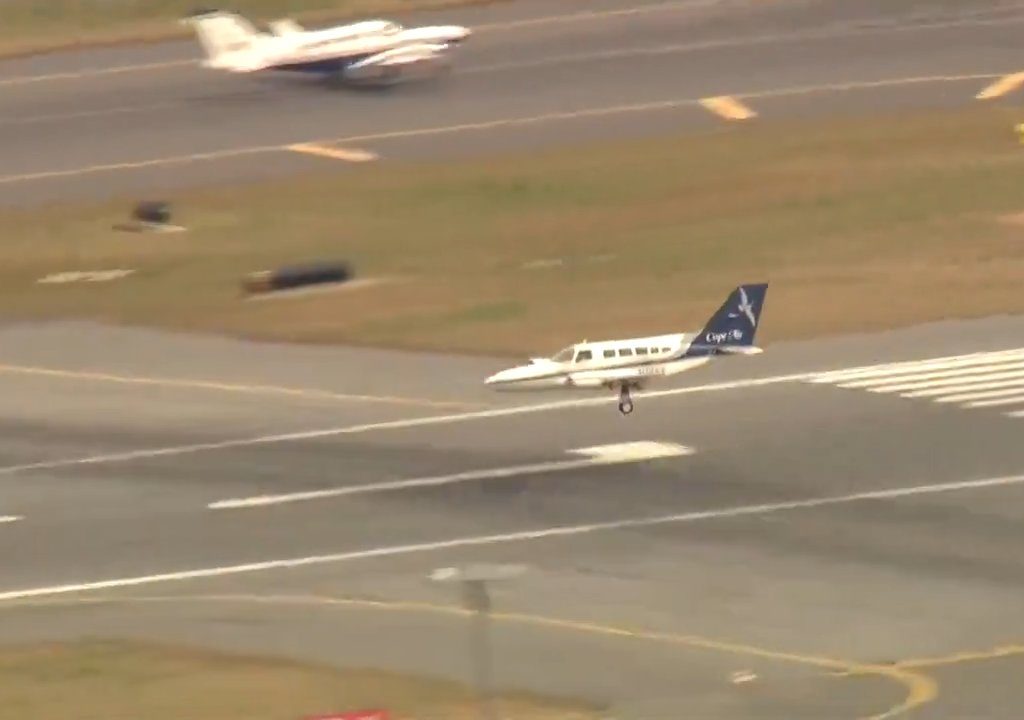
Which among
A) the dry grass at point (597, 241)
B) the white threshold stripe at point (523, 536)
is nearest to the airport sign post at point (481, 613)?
the white threshold stripe at point (523, 536)

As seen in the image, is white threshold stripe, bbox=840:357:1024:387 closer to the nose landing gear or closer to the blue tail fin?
the blue tail fin

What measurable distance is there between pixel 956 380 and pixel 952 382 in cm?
23

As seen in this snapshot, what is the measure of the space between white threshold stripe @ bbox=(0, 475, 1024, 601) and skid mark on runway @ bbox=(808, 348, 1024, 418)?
20.0 ft

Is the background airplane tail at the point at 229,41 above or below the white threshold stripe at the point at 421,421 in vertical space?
above

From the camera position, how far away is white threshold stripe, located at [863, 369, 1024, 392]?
2711 inches

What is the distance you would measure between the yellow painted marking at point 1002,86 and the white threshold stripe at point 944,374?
3010 centimetres

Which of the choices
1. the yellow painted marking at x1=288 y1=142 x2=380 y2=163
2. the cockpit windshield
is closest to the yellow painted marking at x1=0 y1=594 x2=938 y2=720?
the cockpit windshield

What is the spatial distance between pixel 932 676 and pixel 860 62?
5835cm

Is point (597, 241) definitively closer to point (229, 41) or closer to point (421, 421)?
point (421, 421)

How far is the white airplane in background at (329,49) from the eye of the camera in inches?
4053

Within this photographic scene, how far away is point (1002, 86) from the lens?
328ft

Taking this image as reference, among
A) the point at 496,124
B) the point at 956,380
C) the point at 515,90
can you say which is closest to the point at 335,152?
the point at 496,124

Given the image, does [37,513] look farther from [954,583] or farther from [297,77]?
[297,77]

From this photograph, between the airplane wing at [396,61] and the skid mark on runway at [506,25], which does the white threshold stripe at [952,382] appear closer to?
the airplane wing at [396,61]
